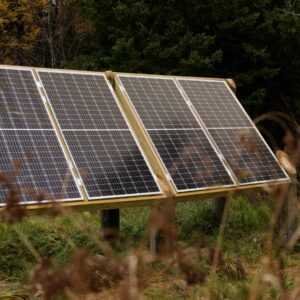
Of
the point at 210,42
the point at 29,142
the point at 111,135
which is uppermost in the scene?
the point at 29,142

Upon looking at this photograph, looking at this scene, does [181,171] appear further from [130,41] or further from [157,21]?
[157,21]

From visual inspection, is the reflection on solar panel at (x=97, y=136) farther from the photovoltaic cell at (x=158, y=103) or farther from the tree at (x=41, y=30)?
the tree at (x=41, y=30)

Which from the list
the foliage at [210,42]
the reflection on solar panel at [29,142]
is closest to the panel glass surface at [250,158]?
the reflection on solar panel at [29,142]

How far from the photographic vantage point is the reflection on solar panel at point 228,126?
763 centimetres

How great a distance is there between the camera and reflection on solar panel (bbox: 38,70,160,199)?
623 centimetres

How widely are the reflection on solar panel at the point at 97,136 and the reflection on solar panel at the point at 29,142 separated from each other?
187mm

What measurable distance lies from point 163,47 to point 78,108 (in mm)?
9715

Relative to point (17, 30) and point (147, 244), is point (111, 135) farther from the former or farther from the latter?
point (17, 30)

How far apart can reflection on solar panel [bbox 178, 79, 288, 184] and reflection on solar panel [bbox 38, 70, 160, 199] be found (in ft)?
4.52

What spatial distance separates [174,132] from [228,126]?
1.12 m

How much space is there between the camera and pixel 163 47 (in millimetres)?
16359

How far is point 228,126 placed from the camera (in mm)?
8273

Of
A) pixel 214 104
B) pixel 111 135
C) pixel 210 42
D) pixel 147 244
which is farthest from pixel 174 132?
pixel 210 42

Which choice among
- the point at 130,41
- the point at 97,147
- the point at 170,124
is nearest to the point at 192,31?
the point at 130,41
